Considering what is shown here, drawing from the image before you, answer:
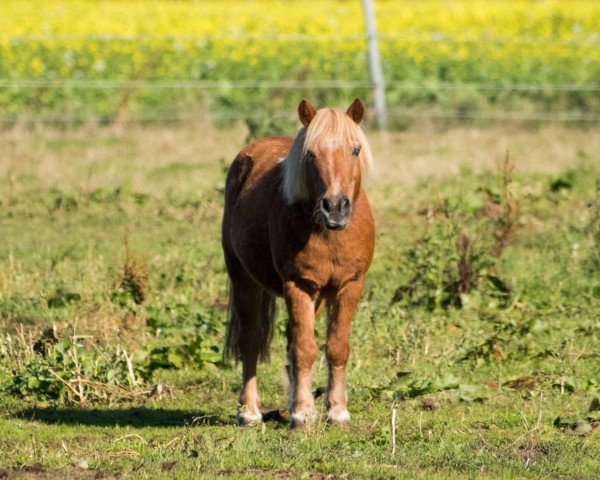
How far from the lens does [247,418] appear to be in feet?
26.0

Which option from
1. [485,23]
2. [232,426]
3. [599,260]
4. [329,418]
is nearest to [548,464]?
[329,418]

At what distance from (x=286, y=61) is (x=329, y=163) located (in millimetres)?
16785

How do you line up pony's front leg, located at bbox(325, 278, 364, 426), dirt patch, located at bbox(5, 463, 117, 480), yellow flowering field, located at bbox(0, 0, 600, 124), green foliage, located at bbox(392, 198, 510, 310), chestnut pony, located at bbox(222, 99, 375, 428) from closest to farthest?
dirt patch, located at bbox(5, 463, 117, 480)
chestnut pony, located at bbox(222, 99, 375, 428)
pony's front leg, located at bbox(325, 278, 364, 426)
green foliage, located at bbox(392, 198, 510, 310)
yellow flowering field, located at bbox(0, 0, 600, 124)

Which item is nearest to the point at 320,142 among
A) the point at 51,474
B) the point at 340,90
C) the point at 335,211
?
the point at 335,211

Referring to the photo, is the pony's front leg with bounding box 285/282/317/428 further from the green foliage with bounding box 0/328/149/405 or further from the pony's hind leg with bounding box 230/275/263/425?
the green foliage with bounding box 0/328/149/405

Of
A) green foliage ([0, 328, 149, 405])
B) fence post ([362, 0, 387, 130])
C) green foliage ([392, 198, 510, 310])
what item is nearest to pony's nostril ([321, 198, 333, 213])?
green foliage ([0, 328, 149, 405])

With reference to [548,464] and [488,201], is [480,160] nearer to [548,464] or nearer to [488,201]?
[488,201]

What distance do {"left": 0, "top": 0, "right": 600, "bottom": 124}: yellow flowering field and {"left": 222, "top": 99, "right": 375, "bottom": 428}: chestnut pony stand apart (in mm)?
10872

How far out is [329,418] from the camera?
302 inches

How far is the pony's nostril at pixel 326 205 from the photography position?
696 cm

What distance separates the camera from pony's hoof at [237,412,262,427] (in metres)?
7.89

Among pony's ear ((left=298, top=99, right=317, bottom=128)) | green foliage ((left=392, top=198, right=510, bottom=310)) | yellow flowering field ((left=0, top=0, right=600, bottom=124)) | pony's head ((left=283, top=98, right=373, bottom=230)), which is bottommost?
green foliage ((left=392, top=198, right=510, bottom=310))

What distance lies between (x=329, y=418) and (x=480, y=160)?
9861mm

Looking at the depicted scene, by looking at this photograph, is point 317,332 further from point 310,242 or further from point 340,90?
point 340,90
